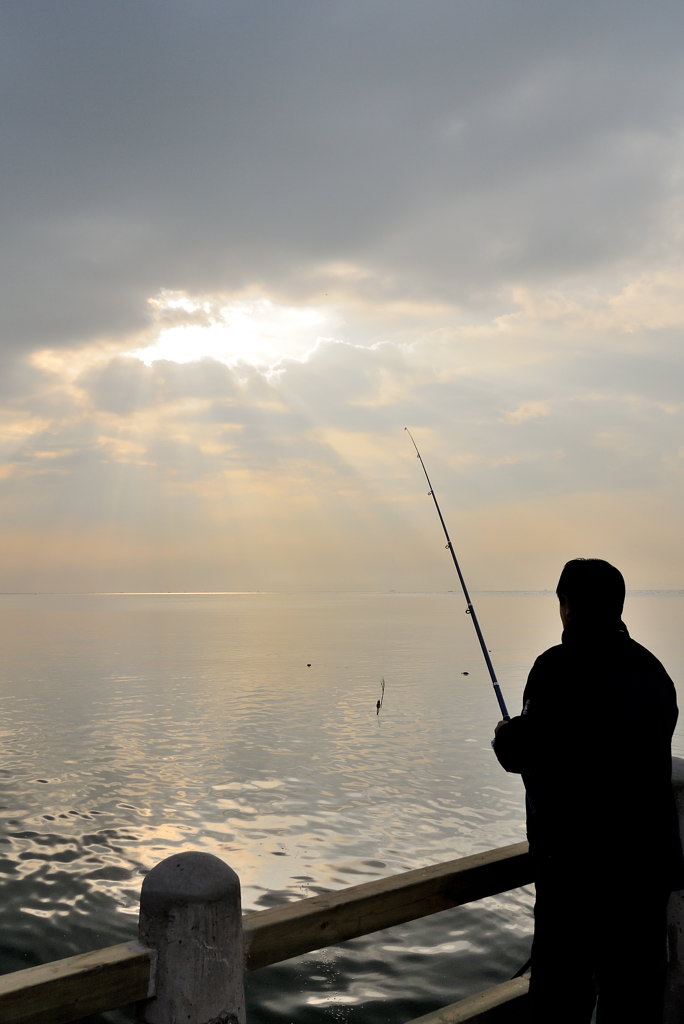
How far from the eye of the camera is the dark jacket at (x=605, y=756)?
2.98 metres

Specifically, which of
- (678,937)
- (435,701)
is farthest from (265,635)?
(678,937)

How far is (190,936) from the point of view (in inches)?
106

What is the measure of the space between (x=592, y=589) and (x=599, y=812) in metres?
0.82

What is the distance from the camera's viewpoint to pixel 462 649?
157 ft

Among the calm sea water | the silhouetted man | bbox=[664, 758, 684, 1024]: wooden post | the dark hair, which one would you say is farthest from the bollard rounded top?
bbox=[664, 758, 684, 1024]: wooden post

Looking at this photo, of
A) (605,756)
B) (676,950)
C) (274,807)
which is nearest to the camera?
(605,756)

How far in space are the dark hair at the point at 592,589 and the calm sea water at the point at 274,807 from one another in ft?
1.15

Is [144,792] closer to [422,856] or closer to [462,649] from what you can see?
[422,856]

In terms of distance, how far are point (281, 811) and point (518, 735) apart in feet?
35.9

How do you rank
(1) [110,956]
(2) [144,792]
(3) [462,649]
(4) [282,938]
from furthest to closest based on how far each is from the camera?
(3) [462,649]
(2) [144,792]
(4) [282,938]
(1) [110,956]

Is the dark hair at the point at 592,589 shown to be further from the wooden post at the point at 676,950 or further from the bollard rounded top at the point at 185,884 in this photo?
the bollard rounded top at the point at 185,884

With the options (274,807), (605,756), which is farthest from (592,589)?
(274,807)

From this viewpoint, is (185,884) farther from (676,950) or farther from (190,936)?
(676,950)

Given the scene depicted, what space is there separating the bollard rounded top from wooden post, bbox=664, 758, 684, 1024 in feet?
7.70
